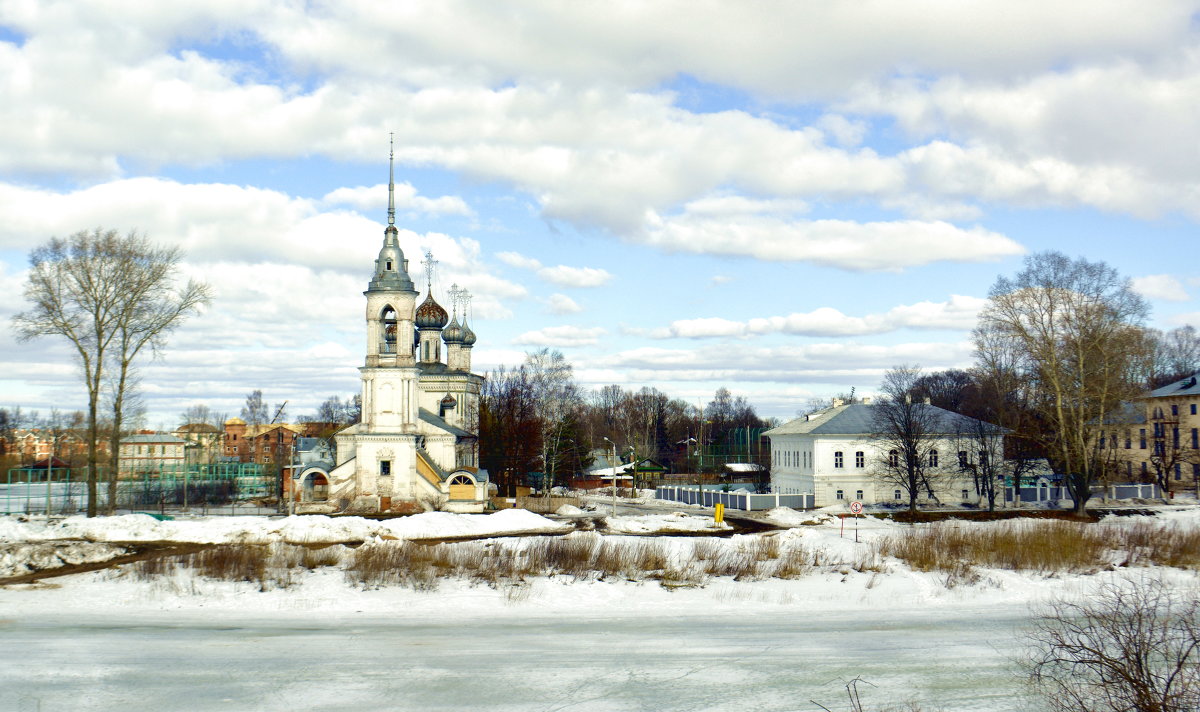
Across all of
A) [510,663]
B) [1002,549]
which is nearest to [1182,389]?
[1002,549]

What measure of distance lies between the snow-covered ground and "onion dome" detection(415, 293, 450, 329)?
44290 millimetres

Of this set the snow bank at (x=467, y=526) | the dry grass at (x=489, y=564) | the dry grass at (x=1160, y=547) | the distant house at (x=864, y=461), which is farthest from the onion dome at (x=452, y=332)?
the dry grass at (x=1160, y=547)

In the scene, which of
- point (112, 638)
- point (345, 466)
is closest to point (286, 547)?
point (112, 638)

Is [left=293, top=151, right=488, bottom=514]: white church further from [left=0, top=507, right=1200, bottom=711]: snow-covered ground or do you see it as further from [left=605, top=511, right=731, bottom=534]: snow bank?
[left=0, top=507, right=1200, bottom=711]: snow-covered ground

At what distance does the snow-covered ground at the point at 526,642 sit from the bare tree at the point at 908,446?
25.6 metres

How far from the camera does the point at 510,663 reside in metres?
14.1

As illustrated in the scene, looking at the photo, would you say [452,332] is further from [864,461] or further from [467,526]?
[467,526]

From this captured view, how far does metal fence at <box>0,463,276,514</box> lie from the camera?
44656mm

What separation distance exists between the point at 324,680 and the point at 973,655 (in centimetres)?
1009

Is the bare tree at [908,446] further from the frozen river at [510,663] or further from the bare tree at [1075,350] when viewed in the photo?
the frozen river at [510,663]

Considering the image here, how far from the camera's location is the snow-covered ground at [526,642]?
1230 cm

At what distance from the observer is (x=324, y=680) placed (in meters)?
13.0

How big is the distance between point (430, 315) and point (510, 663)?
54072 millimetres

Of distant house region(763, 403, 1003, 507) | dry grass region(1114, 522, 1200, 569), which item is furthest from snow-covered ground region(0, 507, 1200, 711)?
distant house region(763, 403, 1003, 507)
